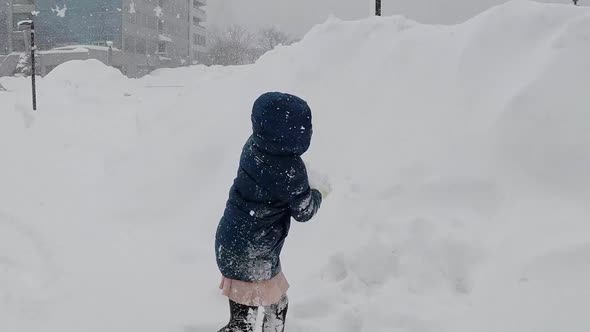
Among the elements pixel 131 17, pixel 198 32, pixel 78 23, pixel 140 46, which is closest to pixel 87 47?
pixel 78 23

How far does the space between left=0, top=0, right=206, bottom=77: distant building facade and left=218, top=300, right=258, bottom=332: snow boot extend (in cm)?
5276

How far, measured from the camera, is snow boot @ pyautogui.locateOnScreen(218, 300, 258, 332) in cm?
253

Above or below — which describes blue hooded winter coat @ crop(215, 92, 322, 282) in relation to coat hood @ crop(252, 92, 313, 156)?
below

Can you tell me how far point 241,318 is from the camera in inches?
99.9

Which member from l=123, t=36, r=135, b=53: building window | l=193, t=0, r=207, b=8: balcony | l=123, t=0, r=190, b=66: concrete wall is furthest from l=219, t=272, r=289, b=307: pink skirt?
l=193, t=0, r=207, b=8: balcony

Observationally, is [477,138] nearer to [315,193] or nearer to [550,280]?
[550,280]

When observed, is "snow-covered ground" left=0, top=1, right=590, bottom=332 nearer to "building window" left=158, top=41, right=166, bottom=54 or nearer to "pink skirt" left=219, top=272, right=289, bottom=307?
"pink skirt" left=219, top=272, right=289, bottom=307

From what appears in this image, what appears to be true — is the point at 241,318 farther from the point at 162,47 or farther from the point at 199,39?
the point at 199,39

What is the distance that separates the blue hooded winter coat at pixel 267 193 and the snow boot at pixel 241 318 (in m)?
0.17

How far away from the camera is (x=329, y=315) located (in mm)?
3250

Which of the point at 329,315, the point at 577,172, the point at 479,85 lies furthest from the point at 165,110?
the point at 577,172

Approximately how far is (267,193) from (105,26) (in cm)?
5636

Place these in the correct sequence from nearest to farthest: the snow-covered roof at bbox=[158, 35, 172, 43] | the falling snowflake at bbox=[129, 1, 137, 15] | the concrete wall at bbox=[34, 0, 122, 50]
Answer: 1. the concrete wall at bbox=[34, 0, 122, 50]
2. the falling snowflake at bbox=[129, 1, 137, 15]
3. the snow-covered roof at bbox=[158, 35, 172, 43]

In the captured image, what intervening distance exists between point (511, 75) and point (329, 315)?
289cm
